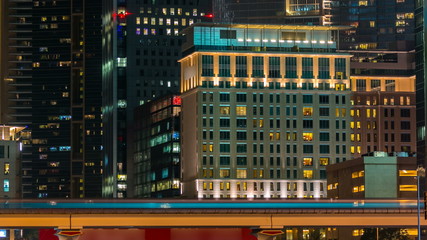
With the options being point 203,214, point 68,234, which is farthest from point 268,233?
point 68,234

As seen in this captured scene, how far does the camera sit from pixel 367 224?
148m

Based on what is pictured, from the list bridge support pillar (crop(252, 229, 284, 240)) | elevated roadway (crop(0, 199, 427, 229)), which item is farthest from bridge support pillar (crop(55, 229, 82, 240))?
bridge support pillar (crop(252, 229, 284, 240))

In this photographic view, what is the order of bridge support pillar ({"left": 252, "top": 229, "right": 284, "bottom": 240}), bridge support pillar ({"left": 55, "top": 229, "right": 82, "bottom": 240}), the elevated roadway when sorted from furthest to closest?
bridge support pillar ({"left": 252, "top": 229, "right": 284, "bottom": 240})
the elevated roadway
bridge support pillar ({"left": 55, "top": 229, "right": 82, "bottom": 240})

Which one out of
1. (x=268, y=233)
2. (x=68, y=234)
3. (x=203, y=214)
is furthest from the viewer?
(x=268, y=233)

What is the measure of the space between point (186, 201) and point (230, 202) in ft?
16.9

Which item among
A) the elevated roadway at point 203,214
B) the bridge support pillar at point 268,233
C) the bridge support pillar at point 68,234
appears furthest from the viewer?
the bridge support pillar at point 268,233

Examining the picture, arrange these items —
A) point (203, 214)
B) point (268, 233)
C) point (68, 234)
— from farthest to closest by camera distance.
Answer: point (268, 233) < point (203, 214) < point (68, 234)

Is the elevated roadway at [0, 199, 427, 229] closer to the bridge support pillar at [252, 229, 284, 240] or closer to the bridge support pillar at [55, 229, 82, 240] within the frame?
the bridge support pillar at [252, 229, 284, 240]

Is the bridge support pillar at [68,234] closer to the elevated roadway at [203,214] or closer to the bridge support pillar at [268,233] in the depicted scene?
the elevated roadway at [203,214]

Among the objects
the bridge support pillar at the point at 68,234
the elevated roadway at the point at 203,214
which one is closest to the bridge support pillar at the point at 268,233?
the elevated roadway at the point at 203,214

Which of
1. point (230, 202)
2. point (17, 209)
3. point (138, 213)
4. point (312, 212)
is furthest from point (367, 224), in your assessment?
point (17, 209)

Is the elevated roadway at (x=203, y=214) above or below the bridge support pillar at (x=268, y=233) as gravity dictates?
above

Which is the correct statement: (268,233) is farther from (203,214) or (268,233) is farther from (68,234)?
(68,234)

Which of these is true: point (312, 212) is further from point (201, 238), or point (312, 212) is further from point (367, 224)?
point (201, 238)
